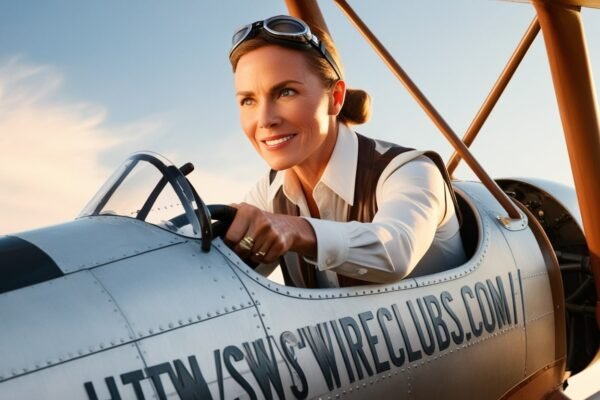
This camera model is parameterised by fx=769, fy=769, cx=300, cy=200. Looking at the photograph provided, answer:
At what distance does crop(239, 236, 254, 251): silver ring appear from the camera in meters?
3.09

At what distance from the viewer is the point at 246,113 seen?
4078mm

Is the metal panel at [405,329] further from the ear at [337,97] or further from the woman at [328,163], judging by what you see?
the ear at [337,97]

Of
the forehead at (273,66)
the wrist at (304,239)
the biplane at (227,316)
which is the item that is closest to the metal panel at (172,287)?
the biplane at (227,316)

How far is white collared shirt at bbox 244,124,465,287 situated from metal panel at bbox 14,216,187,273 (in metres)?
0.67

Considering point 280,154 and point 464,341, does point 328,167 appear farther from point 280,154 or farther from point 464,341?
point 464,341

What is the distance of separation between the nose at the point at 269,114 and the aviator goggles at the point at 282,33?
0.32m

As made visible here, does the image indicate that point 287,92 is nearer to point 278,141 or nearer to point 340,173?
point 278,141

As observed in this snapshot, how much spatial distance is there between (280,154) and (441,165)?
925 millimetres

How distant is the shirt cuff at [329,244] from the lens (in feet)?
10.4

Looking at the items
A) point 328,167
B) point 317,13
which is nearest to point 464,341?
point 328,167

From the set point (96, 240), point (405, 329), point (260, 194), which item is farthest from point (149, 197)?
point (260, 194)

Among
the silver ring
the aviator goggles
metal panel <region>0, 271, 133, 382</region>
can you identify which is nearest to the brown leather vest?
the aviator goggles

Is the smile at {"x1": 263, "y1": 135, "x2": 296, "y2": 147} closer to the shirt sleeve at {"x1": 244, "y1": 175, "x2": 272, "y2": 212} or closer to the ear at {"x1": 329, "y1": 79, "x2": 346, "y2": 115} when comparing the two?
the ear at {"x1": 329, "y1": 79, "x2": 346, "y2": 115}

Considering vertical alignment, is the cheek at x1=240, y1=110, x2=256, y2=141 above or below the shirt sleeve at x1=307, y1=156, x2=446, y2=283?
above
